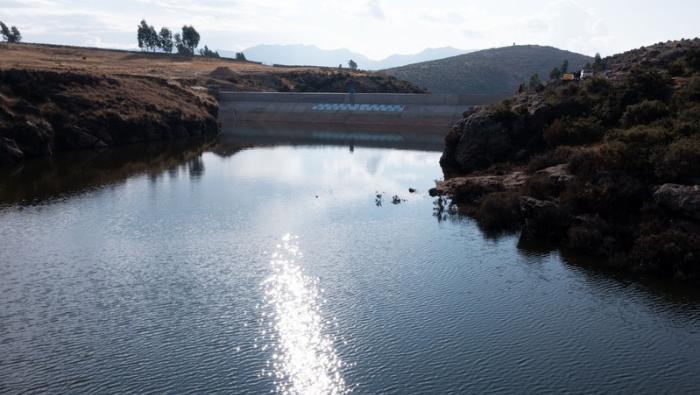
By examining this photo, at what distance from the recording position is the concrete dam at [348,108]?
134 metres

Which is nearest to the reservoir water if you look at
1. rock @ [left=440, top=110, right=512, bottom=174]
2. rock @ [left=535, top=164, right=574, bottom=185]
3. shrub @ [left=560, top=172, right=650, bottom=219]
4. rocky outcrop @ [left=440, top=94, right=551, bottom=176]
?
shrub @ [left=560, top=172, right=650, bottom=219]

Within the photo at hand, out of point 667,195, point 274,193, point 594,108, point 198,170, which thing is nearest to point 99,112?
point 198,170

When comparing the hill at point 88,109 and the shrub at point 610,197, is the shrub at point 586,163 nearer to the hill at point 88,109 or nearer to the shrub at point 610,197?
the shrub at point 610,197

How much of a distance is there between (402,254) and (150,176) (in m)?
41.7

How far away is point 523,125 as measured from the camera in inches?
2566

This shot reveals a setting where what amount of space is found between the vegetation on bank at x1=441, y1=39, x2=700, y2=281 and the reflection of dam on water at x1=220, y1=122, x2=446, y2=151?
34417 mm

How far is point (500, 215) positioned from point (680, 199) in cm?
1292

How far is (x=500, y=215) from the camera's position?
49.1 m

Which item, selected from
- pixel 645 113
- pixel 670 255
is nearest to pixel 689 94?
pixel 645 113

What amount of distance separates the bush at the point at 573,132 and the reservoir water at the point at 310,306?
14.3m

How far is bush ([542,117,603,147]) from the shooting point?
5738 centimetres

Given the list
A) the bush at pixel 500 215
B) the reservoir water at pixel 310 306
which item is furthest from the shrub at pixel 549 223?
the bush at pixel 500 215

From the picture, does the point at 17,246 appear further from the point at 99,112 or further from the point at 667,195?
the point at 99,112

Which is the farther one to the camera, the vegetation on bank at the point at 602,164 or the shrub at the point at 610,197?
the shrub at the point at 610,197
